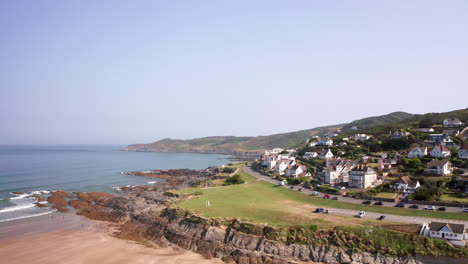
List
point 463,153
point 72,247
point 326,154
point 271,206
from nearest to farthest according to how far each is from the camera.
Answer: point 72,247
point 271,206
point 463,153
point 326,154

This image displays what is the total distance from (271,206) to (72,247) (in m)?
21.9

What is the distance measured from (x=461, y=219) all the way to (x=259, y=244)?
19.2m

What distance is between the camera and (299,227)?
2788 centimetres

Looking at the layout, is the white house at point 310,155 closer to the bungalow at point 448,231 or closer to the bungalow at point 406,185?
the bungalow at point 406,185

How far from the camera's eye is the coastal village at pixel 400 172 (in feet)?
112

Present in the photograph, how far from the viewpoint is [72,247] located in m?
30.1

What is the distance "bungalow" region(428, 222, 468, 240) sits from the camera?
23.8m

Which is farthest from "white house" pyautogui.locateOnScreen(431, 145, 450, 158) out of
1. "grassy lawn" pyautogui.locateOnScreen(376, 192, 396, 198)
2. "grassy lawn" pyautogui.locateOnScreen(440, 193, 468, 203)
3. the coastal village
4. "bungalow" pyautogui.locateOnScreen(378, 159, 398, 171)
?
"grassy lawn" pyautogui.locateOnScreen(376, 192, 396, 198)

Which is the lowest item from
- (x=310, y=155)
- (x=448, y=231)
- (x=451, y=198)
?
(x=448, y=231)

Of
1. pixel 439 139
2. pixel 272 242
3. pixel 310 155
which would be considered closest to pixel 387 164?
pixel 439 139

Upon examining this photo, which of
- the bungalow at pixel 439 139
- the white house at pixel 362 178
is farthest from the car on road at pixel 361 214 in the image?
the bungalow at pixel 439 139

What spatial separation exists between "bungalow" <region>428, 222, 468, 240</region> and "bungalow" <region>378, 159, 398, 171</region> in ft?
89.5

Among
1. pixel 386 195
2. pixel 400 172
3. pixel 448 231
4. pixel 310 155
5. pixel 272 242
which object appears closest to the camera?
pixel 448 231

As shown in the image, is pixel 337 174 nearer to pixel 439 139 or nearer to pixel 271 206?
pixel 271 206
